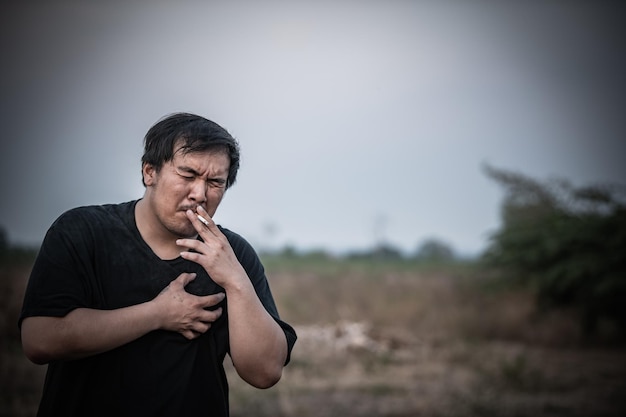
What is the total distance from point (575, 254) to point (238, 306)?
16.2 m

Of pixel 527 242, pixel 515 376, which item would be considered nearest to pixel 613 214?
pixel 527 242

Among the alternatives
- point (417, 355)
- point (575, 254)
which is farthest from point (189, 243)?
point (575, 254)

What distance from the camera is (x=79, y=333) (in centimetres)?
200

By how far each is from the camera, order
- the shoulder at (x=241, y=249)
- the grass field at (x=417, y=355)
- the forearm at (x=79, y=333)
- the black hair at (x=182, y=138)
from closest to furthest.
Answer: the forearm at (x=79, y=333), the black hair at (x=182, y=138), the shoulder at (x=241, y=249), the grass field at (x=417, y=355)

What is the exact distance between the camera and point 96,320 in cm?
203

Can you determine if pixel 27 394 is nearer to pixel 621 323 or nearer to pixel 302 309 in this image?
pixel 302 309

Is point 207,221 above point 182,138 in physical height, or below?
below

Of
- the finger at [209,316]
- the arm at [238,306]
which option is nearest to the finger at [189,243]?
the arm at [238,306]

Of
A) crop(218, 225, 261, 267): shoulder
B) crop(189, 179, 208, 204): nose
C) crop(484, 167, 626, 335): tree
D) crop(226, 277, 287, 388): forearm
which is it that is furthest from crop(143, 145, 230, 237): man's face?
crop(484, 167, 626, 335): tree

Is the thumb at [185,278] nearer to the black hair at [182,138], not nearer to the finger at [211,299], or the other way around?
the finger at [211,299]

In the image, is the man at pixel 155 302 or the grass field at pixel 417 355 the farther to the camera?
the grass field at pixel 417 355

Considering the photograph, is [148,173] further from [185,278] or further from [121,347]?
[121,347]

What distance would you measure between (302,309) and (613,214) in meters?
9.91

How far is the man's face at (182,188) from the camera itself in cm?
224
